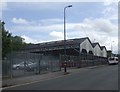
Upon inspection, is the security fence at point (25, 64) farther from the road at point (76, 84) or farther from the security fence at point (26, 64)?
the road at point (76, 84)

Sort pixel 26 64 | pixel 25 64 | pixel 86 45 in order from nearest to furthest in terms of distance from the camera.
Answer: pixel 25 64
pixel 26 64
pixel 86 45

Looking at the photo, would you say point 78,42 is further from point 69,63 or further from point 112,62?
point 69,63

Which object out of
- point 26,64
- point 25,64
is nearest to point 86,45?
point 26,64

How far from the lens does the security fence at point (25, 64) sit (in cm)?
2969

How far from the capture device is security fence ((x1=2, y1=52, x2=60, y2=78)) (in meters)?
29.7

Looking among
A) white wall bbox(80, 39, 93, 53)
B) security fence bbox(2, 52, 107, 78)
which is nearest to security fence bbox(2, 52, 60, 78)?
security fence bbox(2, 52, 107, 78)

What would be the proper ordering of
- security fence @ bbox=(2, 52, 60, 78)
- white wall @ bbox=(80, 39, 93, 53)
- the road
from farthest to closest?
white wall @ bbox=(80, 39, 93, 53)
security fence @ bbox=(2, 52, 60, 78)
the road

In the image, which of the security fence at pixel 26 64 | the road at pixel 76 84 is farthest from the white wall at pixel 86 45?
the road at pixel 76 84

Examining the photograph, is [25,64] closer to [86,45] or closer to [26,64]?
[26,64]

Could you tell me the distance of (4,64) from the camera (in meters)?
29.6

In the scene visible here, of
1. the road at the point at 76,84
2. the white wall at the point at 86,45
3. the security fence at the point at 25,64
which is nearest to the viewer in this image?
the road at the point at 76,84


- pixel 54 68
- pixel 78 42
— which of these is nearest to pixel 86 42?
pixel 78 42

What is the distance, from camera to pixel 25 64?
33688 millimetres

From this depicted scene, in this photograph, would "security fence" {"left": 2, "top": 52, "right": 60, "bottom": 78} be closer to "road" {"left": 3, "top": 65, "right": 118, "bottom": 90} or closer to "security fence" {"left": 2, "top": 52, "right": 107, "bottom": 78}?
"security fence" {"left": 2, "top": 52, "right": 107, "bottom": 78}
